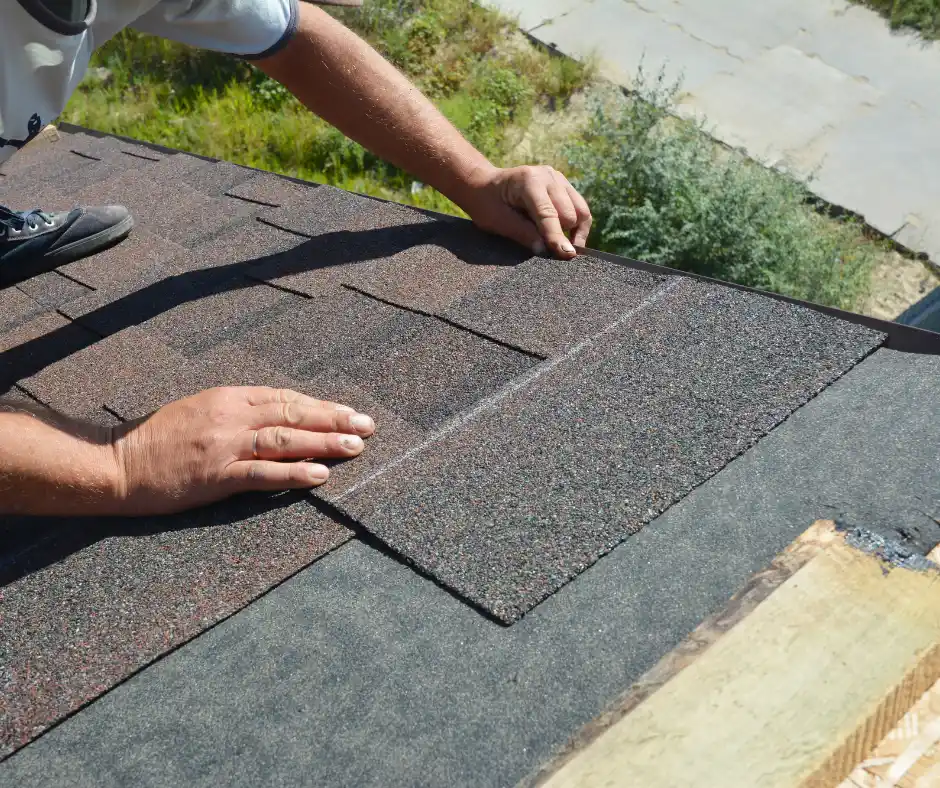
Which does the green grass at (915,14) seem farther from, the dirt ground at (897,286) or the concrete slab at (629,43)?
the dirt ground at (897,286)

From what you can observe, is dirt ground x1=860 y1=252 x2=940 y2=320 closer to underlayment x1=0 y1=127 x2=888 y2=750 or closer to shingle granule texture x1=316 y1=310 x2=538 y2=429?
underlayment x1=0 y1=127 x2=888 y2=750

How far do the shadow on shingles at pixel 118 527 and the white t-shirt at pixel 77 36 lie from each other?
99cm

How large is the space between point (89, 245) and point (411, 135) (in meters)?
1.34

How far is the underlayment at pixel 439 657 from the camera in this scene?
1170 mm

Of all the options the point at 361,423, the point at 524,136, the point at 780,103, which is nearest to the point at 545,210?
the point at 361,423

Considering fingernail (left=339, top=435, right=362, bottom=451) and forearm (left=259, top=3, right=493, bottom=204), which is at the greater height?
forearm (left=259, top=3, right=493, bottom=204)

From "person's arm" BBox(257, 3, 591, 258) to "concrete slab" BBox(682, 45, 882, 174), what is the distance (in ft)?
17.7

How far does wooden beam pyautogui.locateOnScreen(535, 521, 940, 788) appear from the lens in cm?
104

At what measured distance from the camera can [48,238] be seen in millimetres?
3117

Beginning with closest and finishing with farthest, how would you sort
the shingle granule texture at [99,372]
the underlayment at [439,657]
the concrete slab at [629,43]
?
1. the underlayment at [439,657]
2. the shingle granule texture at [99,372]
3. the concrete slab at [629,43]

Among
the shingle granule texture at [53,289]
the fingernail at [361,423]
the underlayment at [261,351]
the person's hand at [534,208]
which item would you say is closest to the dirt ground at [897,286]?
the person's hand at [534,208]

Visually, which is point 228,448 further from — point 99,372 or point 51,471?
point 99,372

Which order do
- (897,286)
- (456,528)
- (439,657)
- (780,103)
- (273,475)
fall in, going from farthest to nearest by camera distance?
1. (780,103)
2. (897,286)
3. (273,475)
4. (456,528)
5. (439,657)

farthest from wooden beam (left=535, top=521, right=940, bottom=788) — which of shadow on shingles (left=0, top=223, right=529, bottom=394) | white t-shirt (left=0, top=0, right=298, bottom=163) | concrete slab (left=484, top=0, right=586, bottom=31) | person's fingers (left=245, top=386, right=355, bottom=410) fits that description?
concrete slab (left=484, top=0, right=586, bottom=31)
